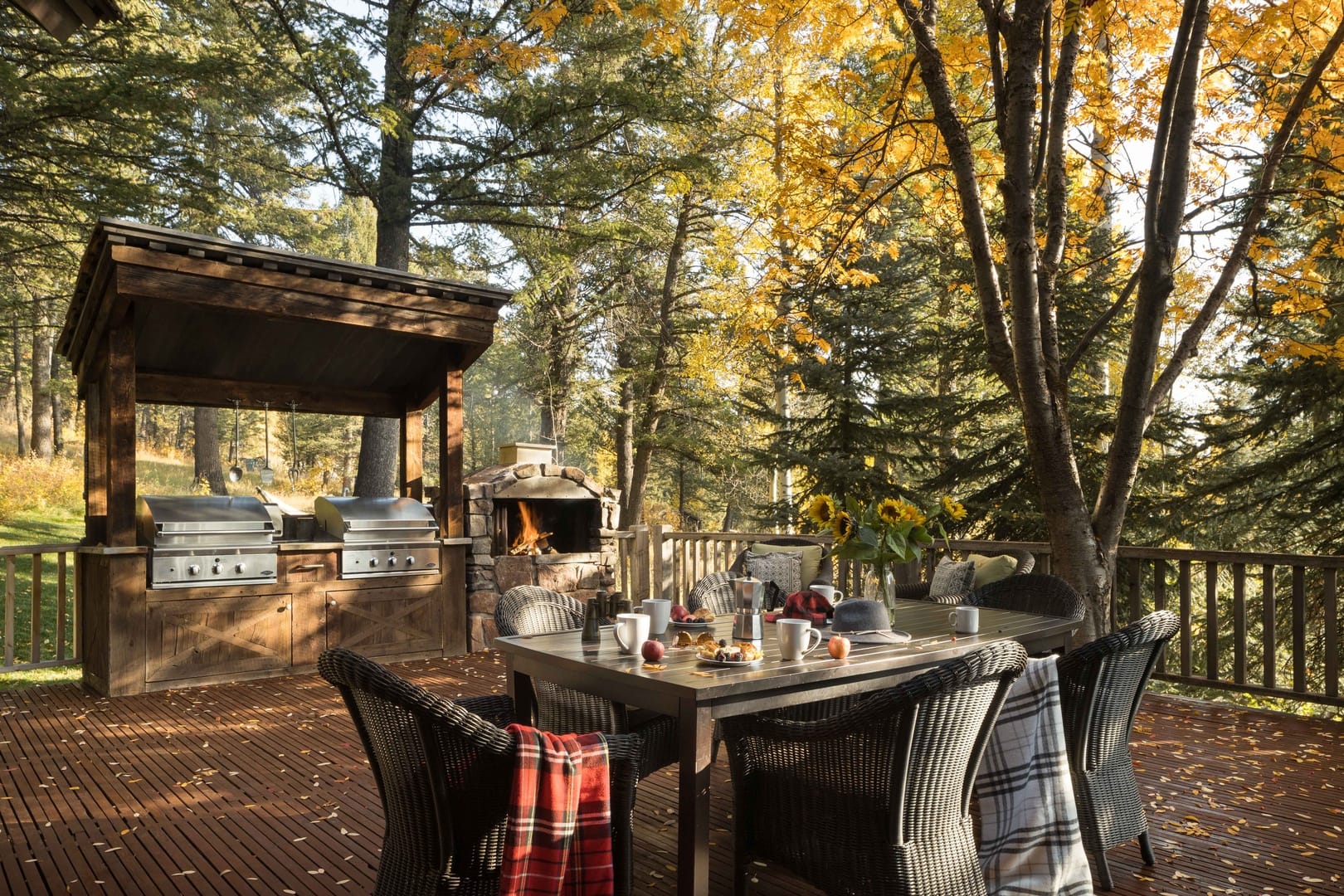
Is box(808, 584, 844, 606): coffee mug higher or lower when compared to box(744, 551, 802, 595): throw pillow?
higher

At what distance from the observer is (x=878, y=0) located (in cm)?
491

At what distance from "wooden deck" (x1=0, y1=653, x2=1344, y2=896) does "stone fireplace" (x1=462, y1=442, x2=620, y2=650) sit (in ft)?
5.74

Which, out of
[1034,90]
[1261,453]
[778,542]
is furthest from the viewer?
[1261,453]

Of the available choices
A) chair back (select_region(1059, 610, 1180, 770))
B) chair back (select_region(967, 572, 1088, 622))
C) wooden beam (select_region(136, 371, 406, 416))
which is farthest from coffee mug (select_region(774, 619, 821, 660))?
wooden beam (select_region(136, 371, 406, 416))

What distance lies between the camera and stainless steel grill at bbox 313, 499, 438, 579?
19.4 ft

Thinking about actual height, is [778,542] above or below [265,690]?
above

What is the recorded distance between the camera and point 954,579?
4.78 m

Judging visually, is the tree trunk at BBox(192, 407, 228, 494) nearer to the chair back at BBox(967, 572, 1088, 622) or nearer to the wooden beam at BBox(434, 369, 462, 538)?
the wooden beam at BBox(434, 369, 462, 538)

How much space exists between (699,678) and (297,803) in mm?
2003

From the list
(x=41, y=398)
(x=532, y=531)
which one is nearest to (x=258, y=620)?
(x=532, y=531)

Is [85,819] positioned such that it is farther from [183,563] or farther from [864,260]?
[864,260]

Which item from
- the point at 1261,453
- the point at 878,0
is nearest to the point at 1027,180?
the point at 878,0

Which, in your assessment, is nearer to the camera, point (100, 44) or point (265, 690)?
point (265, 690)

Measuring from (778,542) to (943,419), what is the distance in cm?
300
